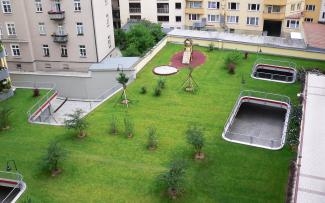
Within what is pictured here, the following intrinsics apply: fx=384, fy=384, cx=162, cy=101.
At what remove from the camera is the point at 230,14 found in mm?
67312

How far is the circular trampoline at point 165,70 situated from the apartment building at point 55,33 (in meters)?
8.99

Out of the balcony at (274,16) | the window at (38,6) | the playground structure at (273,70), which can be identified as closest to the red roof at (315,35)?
the playground structure at (273,70)

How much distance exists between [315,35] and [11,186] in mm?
40346

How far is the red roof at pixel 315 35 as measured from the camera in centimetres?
4681

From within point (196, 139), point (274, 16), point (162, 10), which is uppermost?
point (162, 10)

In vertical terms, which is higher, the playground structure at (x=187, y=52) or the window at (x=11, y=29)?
the window at (x=11, y=29)

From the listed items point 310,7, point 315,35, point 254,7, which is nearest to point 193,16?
point 254,7

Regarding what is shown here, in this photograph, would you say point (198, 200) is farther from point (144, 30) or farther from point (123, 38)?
point (123, 38)

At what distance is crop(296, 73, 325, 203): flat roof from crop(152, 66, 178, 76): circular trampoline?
15.9 meters

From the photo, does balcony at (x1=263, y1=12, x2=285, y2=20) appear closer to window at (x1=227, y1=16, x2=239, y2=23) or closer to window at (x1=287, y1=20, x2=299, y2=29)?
window at (x1=287, y1=20, x2=299, y2=29)

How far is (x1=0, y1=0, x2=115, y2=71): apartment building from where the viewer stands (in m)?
47.7

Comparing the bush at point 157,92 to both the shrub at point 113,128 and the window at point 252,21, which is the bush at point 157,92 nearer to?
the shrub at point 113,128

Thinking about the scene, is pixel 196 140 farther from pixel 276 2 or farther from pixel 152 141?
pixel 276 2

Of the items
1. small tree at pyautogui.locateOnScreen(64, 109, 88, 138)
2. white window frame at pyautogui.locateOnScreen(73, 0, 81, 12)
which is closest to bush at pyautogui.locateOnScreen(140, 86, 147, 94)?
small tree at pyautogui.locateOnScreen(64, 109, 88, 138)
